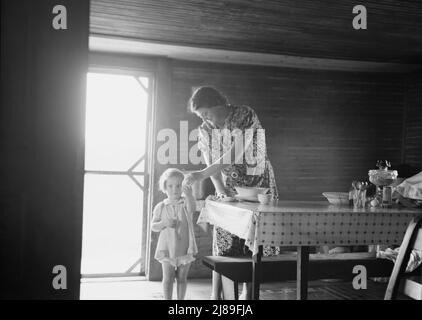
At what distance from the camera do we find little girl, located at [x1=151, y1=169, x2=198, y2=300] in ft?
13.6

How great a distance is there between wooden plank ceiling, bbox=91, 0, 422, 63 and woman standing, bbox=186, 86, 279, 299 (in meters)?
0.92

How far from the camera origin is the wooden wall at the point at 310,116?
6.60 meters

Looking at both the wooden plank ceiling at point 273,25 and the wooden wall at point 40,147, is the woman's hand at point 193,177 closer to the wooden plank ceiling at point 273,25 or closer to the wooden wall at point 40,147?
the wooden plank ceiling at point 273,25

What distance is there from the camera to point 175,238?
4195mm

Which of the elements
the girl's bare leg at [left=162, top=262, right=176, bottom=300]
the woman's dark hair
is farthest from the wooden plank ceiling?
the girl's bare leg at [left=162, top=262, right=176, bottom=300]

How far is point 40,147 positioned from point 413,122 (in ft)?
20.5

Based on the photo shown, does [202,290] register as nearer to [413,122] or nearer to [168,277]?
[168,277]

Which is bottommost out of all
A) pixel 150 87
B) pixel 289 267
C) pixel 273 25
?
pixel 289 267

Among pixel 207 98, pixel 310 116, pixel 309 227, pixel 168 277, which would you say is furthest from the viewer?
pixel 310 116

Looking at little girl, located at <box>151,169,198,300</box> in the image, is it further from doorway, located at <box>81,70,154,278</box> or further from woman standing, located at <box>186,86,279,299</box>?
doorway, located at <box>81,70,154,278</box>

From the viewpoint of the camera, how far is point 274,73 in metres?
6.90

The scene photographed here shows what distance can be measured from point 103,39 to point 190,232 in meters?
2.64

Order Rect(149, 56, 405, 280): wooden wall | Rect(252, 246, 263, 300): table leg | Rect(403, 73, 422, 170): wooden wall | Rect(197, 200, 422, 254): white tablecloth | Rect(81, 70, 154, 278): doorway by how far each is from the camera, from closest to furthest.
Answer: Rect(197, 200, 422, 254): white tablecloth < Rect(252, 246, 263, 300): table leg < Rect(81, 70, 154, 278): doorway < Rect(149, 56, 405, 280): wooden wall < Rect(403, 73, 422, 170): wooden wall

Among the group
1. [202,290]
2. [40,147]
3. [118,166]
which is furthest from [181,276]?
[118,166]
